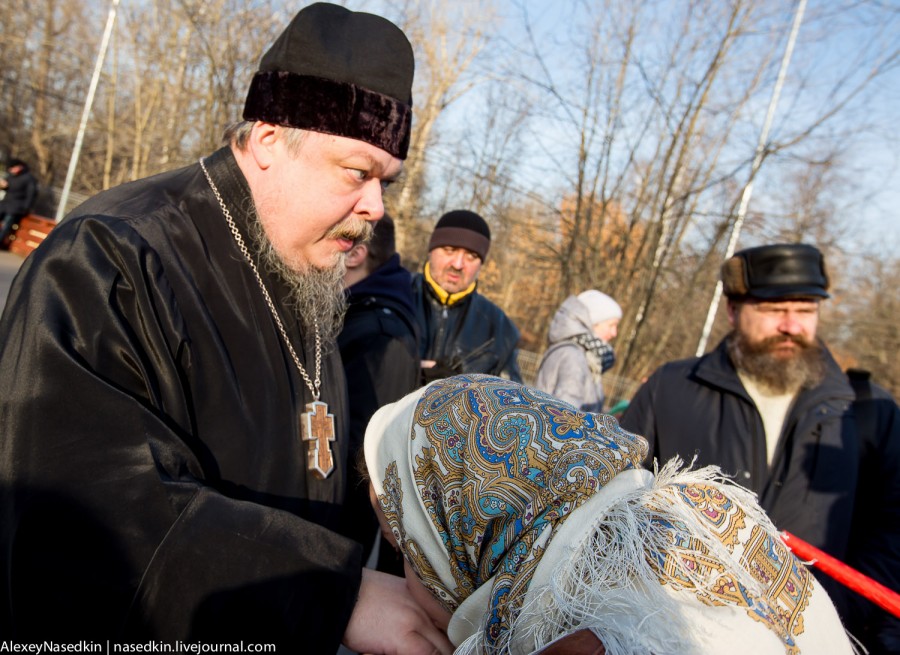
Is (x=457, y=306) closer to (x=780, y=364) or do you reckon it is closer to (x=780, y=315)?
(x=780, y=315)

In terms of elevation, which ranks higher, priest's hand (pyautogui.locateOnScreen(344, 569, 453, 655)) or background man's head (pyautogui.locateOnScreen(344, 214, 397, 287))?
background man's head (pyautogui.locateOnScreen(344, 214, 397, 287))

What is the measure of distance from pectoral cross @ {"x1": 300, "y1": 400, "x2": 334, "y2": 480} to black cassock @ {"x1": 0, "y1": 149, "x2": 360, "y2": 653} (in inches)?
7.4

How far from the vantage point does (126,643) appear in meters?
1.31

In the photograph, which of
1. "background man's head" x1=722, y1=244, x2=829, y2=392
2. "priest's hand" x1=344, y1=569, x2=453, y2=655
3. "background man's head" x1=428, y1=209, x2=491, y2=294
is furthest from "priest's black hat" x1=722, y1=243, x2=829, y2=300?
"priest's hand" x1=344, y1=569, x2=453, y2=655

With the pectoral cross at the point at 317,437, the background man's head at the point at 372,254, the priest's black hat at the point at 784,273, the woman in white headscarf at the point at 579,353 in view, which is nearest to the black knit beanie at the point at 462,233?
the woman in white headscarf at the point at 579,353

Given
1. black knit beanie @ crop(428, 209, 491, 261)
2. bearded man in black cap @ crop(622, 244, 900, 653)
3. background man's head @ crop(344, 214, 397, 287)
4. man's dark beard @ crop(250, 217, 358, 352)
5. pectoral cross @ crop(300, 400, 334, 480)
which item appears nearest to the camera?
pectoral cross @ crop(300, 400, 334, 480)

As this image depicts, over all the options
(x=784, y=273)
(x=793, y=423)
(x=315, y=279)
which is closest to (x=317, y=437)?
(x=315, y=279)

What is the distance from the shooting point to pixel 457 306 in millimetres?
5113

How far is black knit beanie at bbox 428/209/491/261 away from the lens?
16.6 feet

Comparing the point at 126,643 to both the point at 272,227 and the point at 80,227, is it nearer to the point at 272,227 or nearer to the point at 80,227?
the point at 80,227

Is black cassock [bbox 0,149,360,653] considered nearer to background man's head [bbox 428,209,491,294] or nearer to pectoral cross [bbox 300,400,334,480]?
pectoral cross [bbox 300,400,334,480]

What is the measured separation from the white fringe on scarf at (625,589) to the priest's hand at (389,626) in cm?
29

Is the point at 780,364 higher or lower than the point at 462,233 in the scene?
lower

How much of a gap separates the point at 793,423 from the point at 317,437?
2.18 meters
